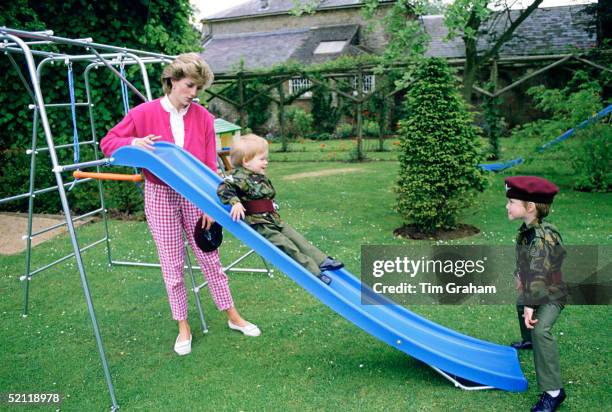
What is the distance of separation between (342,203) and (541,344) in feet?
20.6

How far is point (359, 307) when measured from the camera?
132 inches

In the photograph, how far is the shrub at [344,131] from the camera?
22.4m

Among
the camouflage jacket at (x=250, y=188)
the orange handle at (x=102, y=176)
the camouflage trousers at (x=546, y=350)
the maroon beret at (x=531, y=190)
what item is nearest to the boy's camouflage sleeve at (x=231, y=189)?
the camouflage jacket at (x=250, y=188)

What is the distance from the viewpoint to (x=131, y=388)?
3.54 metres

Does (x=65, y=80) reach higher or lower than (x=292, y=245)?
A: higher

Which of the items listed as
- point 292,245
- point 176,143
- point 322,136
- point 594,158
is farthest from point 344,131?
point 292,245

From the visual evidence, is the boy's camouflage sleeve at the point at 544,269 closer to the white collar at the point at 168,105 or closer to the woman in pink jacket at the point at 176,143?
the woman in pink jacket at the point at 176,143

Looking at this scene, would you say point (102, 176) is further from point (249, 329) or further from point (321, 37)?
point (321, 37)

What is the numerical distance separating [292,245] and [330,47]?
2642cm

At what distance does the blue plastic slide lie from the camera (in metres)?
3.27

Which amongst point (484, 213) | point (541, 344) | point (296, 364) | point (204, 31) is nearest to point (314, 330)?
point (296, 364)

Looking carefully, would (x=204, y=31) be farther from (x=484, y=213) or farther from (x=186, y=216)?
(x=186, y=216)

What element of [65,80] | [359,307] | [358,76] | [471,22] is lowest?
[359,307]

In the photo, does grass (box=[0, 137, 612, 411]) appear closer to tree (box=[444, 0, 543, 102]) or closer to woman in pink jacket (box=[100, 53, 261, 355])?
woman in pink jacket (box=[100, 53, 261, 355])
